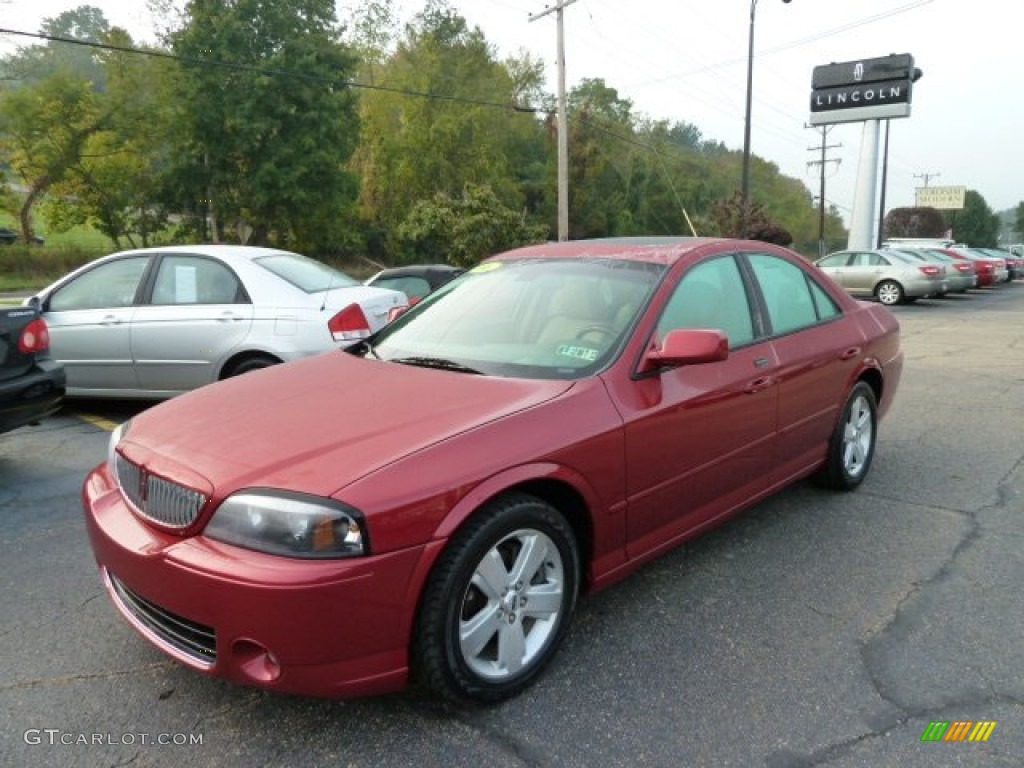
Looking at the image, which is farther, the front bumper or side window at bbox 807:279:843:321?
side window at bbox 807:279:843:321

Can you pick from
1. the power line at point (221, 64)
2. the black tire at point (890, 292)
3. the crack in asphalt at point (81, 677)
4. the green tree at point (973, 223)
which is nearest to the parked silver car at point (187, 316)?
the crack in asphalt at point (81, 677)

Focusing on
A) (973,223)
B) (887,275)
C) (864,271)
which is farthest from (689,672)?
(973,223)

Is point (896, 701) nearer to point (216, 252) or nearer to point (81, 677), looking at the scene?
point (81, 677)

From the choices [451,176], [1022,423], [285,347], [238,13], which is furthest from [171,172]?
[1022,423]

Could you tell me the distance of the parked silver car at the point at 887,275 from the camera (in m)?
18.8

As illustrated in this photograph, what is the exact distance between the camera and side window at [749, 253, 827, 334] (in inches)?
149

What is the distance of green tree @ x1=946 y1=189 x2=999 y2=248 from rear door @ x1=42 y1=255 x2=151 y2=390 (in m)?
103

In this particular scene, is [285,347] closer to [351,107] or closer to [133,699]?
[133,699]

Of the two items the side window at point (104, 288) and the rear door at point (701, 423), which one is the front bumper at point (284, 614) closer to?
the rear door at point (701, 423)

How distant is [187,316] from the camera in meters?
5.99

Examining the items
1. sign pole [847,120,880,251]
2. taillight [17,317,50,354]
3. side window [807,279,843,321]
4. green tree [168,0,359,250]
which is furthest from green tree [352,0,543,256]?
side window [807,279,843,321]

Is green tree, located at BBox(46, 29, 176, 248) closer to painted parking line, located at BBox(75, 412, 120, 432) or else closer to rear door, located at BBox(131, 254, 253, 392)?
painted parking line, located at BBox(75, 412, 120, 432)

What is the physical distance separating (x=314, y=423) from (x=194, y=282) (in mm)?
4183

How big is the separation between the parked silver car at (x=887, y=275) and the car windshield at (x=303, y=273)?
15413 millimetres
